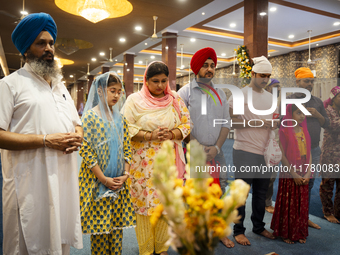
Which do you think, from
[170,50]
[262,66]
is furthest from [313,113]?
[170,50]

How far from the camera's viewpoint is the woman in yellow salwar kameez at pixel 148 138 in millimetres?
1927

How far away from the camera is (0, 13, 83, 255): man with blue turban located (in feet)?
4.13

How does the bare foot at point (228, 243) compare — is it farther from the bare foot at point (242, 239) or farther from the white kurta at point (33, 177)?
the white kurta at point (33, 177)

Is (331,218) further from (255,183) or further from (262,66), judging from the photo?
(262,66)

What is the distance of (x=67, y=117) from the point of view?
4.83 ft

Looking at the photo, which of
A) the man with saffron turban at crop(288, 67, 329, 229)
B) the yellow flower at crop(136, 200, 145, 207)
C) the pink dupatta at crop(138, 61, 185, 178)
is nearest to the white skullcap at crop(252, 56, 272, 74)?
the man with saffron turban at crop(288, 67, 329, 229)

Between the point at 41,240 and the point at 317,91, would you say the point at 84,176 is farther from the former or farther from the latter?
the point at 317,91

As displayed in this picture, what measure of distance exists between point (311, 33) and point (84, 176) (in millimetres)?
9769

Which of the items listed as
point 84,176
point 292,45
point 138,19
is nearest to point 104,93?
point 84,176

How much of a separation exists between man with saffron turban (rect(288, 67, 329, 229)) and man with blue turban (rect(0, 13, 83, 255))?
2135 mm

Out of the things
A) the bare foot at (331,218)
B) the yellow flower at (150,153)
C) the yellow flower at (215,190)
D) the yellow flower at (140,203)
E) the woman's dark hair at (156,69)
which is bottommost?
the bare foot at (331,218)

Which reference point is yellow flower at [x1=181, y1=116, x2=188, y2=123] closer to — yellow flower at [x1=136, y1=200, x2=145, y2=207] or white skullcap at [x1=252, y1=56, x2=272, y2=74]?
yellow flower at [x1=136, y1=200, x2=145, y2=207]

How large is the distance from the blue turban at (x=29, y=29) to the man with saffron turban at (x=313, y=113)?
86.0 inches

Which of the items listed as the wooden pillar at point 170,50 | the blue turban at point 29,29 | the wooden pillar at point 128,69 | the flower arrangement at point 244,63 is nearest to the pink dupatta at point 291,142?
the blue turban at point 29,29
